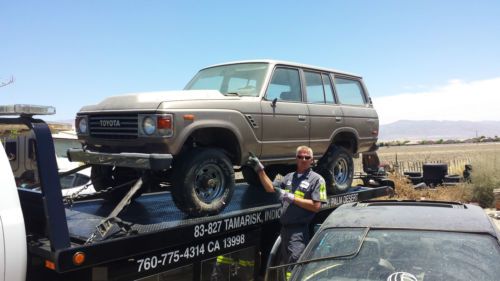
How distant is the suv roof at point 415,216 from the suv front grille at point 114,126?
2226 millimetres

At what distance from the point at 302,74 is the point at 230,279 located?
10.0 feet

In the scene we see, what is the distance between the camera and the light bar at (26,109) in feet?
10.6

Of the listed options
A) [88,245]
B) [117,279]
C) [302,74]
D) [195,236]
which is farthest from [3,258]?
[302,74]

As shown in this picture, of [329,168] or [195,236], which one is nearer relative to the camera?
[195,236]

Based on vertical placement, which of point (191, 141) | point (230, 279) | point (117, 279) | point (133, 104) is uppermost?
point (133, 104)

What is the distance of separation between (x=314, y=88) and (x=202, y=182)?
105 inches

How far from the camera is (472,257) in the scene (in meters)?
2.82

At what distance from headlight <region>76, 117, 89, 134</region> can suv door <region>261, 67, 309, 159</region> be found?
2.06 metres

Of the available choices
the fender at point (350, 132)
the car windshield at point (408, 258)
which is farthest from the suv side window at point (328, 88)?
the car windshield at point (408, 258)

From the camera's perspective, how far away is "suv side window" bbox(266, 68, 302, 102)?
5.87 meters

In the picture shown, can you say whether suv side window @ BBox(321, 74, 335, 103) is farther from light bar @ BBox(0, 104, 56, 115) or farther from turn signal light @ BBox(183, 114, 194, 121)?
light bar @ BBox(0, 104, 56, 115)

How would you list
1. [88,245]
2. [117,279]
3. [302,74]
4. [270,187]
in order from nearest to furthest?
1. [88,245]
2. [117,279]
3. [270,187]
4. [302,74]

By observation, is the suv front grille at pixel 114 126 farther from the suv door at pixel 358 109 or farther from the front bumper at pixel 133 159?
the suv door at pixel 358 109

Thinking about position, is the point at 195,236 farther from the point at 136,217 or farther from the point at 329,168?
the point at 329,168
